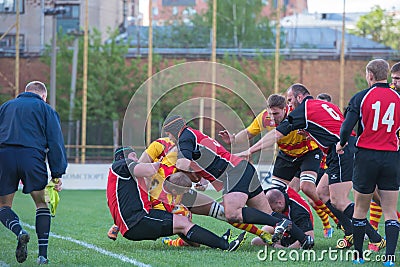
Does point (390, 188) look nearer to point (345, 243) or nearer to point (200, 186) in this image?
point (345, 243)

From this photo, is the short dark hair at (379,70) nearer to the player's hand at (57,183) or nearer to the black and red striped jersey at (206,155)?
the black and red striped jersey at (206,155)

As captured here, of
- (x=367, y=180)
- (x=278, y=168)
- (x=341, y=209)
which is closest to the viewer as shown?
(x=367, y=180)

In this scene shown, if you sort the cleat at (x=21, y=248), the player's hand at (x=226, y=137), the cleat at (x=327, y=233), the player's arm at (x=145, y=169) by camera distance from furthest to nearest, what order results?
the cleat at (x=327, y=233) < the player's hand at (x=226, y=137) < the player's arm at (x=145, y=169) < the cleat at (x=21, y=248)

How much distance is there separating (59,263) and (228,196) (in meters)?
2.50

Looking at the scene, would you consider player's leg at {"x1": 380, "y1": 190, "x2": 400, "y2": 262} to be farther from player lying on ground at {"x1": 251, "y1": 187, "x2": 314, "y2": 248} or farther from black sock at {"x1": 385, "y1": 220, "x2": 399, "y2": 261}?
player lying on ground at {"x1": 251, "y1": 187, "x2": 314, "y2": 248}

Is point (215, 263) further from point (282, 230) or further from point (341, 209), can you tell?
point (341, 209)

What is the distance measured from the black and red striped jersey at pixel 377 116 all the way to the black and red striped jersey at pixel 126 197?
2822mm

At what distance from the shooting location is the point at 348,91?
32.7m

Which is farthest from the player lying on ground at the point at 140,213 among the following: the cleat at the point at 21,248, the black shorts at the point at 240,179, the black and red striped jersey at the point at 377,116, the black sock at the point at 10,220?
the black and red striped jersey at the point at 377,116

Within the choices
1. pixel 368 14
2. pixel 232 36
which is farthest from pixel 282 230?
pixel 368 14

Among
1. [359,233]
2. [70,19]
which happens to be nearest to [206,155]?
[359,233]

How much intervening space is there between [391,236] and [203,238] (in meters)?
2.30

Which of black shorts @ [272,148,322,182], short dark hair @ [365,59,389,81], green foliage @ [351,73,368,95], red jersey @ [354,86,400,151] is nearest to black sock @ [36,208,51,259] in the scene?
red jersey @ [354,86,400,151]

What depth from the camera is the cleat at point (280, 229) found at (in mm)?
9156
